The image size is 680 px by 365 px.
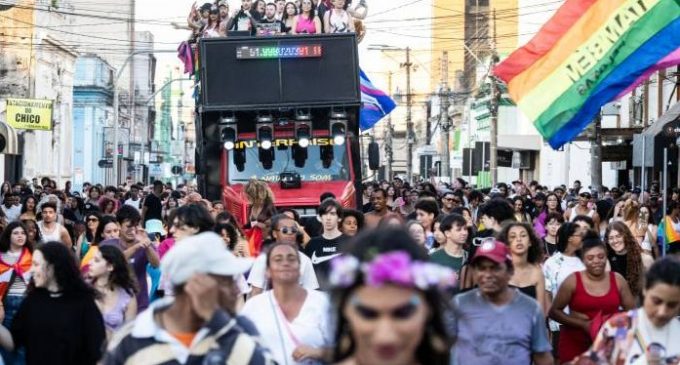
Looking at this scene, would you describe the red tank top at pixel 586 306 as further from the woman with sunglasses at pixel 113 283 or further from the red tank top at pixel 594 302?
the woman with sunglasses at pixel 113 283

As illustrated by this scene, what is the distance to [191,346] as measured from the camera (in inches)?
212

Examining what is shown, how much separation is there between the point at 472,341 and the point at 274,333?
100 centimetres

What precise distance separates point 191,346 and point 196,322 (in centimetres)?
9

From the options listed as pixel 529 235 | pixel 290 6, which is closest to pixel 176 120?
pixel 290 6

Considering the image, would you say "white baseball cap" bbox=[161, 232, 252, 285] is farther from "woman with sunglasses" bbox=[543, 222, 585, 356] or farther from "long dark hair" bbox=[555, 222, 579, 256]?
"long dark hair" bbox=[555, 222, 579, 256]

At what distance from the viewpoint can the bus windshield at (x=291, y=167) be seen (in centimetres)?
2217

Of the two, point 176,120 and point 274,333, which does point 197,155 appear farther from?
point 176,120

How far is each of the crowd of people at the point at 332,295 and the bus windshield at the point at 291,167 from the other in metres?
5.92

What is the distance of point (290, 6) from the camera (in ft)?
80.5

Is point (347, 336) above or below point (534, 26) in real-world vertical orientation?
below

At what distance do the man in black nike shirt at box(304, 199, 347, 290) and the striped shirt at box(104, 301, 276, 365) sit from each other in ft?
19.3

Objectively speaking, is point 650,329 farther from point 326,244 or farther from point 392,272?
point 326,244

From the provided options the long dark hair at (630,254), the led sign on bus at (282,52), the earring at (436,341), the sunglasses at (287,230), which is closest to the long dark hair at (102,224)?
the sunglasses at (287,230)

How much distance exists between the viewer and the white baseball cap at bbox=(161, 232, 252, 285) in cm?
539
